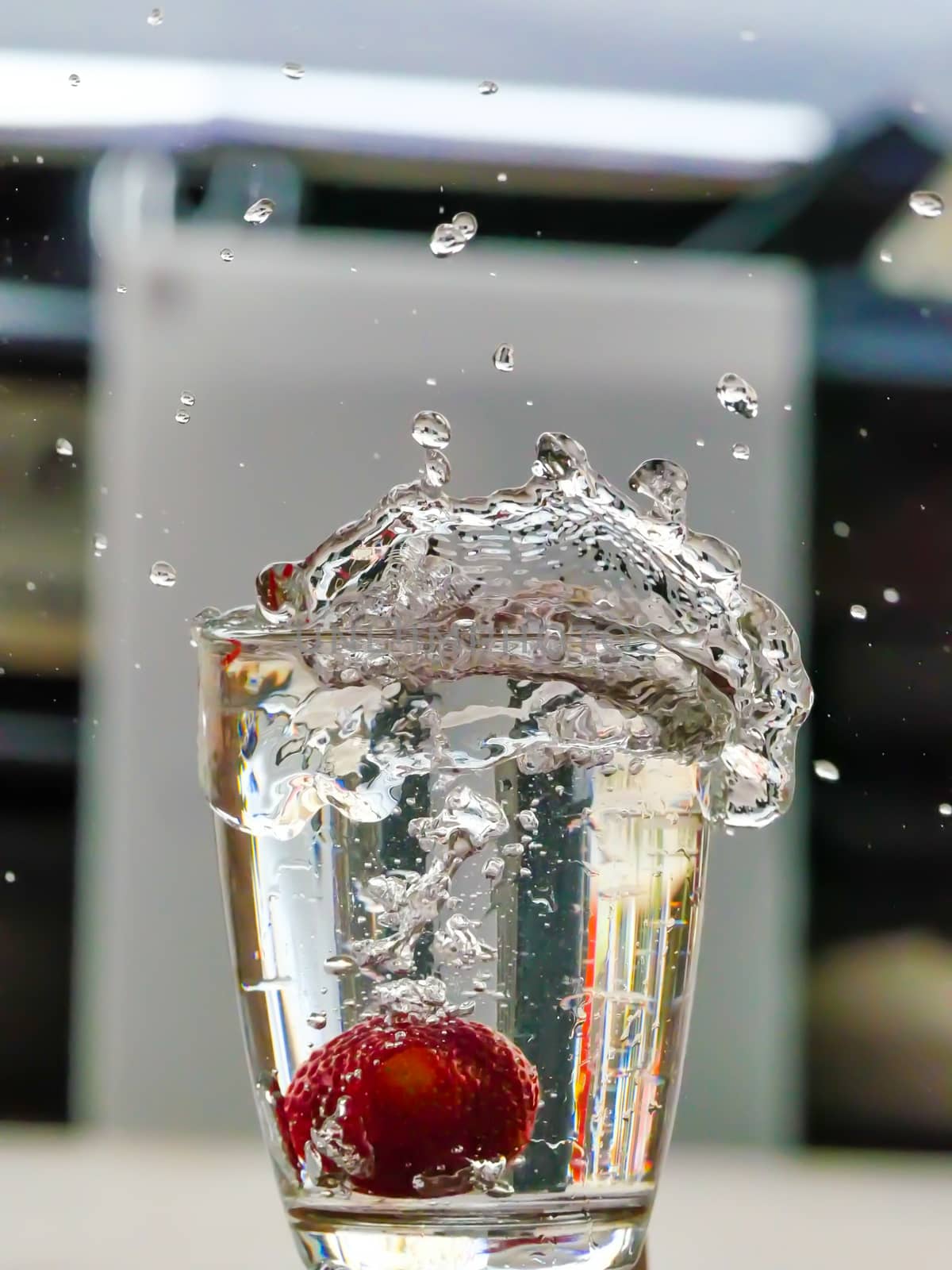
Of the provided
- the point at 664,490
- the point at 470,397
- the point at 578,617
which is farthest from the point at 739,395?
the point at 470,397

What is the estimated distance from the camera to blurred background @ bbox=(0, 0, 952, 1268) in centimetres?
176

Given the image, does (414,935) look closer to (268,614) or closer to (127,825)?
(268,614)

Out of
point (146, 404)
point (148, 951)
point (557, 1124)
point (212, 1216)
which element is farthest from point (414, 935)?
point (146, 404)

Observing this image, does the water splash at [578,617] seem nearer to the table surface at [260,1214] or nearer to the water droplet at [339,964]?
the water droplet at [339,964]

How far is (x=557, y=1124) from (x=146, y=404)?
5.48ft

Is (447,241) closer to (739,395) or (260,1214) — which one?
(739,395)

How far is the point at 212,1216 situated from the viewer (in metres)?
0.49

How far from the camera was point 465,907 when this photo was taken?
1.11 ft

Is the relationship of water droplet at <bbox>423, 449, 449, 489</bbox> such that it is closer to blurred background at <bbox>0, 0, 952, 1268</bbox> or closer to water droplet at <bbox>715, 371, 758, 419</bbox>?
water droplet at <bbox>715, 371, 758, 419</bbox>

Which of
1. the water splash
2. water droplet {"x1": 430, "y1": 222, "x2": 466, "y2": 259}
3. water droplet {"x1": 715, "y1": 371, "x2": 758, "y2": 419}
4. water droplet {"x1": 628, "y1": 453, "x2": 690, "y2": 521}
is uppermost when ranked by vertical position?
water droplet {"x1": 430, "y1": 222, "x2": 466, "y2": 259}

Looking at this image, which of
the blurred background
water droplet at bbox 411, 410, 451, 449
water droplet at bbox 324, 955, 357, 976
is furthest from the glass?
the blurred background

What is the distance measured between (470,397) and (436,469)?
4.95 feet

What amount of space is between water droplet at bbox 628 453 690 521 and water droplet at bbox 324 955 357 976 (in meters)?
0.17

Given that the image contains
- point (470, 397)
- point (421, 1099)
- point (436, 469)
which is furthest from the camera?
point (470, 397)
